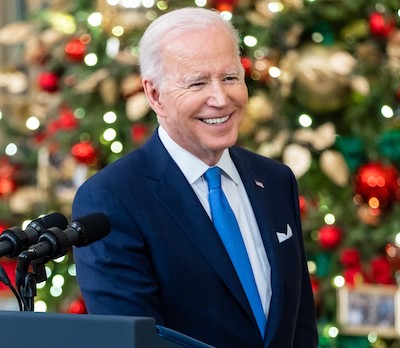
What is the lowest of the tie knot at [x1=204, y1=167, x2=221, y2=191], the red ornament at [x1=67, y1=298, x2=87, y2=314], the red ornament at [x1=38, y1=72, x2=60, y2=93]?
the red ornament at [x1=67, y1=298, x2=87, y2=314]

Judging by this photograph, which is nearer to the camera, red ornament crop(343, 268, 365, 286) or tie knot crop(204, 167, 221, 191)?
tie knot crop(204, 167, 221, 191)

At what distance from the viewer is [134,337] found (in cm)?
183

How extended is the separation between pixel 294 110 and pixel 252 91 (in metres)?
0.20

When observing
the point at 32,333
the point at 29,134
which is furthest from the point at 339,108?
the point at 32,333

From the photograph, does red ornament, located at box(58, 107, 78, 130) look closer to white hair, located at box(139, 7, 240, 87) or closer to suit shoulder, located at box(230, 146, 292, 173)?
suit shoulder, located at box(230, 146, 292, 173)

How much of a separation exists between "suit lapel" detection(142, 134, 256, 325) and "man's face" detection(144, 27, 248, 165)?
0.10 metres

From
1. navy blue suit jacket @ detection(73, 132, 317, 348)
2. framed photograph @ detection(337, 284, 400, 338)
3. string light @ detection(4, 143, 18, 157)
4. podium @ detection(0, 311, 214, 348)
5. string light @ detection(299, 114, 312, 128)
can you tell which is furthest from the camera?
string light @ detection(4, 143, 18, 157)

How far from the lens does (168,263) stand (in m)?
2.61

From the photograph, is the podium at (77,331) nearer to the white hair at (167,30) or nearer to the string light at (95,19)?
the white hair at (167,30)

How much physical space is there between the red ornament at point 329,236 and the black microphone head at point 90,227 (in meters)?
2.88

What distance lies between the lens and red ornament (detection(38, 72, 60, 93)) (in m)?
5.77

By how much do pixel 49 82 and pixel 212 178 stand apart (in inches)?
123

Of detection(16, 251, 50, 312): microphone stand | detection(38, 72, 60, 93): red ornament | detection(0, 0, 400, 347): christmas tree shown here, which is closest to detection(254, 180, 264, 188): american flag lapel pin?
detection(16, 251, 50, 312): microphone stand

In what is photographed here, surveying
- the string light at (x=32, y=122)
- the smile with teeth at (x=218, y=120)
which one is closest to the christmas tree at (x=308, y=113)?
the string light at (x=32, y=122)
